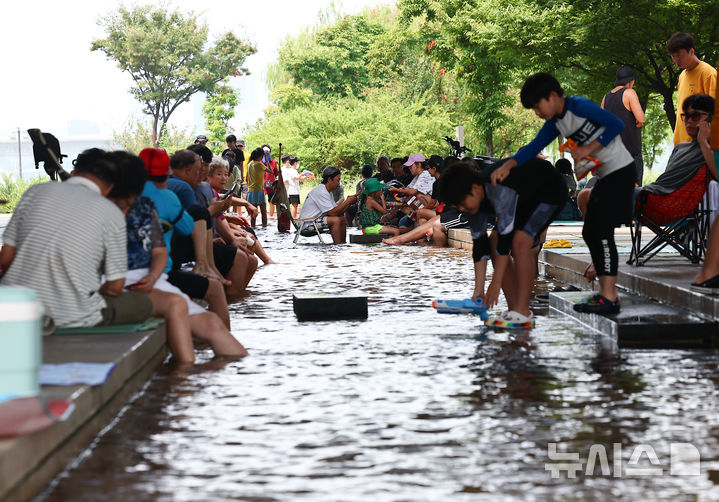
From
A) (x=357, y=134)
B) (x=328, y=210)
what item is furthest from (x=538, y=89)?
(x=357, y=134)

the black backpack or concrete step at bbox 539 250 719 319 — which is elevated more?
the black backpack

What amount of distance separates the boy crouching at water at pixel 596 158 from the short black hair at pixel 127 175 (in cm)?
262

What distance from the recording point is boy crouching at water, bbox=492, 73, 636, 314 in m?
7.46

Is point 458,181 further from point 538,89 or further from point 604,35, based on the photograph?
point 604,35

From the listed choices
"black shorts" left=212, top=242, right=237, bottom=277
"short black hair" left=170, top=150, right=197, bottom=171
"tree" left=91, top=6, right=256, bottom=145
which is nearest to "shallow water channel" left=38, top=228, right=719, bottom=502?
"short black hair" left=170, top=150, right=197, bottom=171

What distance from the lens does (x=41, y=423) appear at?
389 cm

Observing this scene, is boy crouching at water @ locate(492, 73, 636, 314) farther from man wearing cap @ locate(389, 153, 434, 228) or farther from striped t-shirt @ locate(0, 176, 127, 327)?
man wearing cap @ locate(389, 153, 434, 228)

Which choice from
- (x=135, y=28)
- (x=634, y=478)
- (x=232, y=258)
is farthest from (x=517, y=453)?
(x=135, y=28)

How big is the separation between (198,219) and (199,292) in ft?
2.62

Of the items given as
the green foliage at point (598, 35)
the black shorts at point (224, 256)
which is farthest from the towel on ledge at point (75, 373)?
the green foliage at point (598, 35)

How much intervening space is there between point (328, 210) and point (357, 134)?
3110cm

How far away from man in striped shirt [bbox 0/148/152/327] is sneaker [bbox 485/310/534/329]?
10.4ft

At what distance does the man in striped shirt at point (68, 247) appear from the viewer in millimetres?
5496

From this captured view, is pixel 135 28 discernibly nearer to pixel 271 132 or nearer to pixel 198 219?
pixel 271 132
